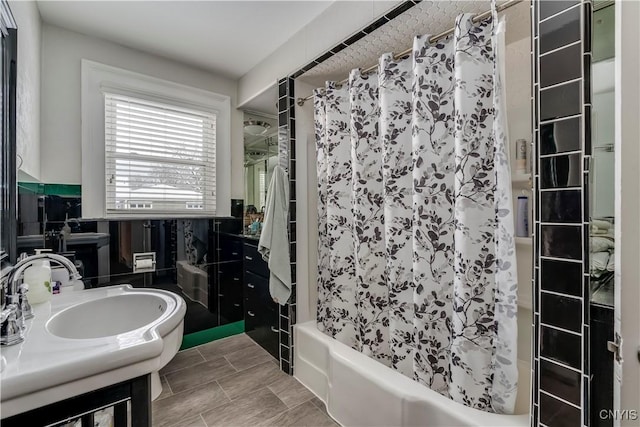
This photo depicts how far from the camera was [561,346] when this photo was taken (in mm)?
924

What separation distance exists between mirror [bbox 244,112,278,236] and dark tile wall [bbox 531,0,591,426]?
2.29m

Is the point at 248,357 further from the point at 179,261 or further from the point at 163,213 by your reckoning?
the point at 163,213

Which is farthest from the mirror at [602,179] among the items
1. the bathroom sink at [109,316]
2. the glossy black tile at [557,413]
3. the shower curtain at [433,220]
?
the bathroom sink at [109,316]

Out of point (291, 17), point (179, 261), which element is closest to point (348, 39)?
point (291, 17)

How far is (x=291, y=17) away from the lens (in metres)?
1.88

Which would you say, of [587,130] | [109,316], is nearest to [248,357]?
[109,316]

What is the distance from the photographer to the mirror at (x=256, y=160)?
2.89 m

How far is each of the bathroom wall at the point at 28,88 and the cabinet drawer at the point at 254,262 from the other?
1.51 meters

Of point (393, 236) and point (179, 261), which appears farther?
point (179, 261)

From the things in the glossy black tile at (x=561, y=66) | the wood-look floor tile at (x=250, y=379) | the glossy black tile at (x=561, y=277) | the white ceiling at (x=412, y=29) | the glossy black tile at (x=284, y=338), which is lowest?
the wood-look floor tile at (x=250, y=379)

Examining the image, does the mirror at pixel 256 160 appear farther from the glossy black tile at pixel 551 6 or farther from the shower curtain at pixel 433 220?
the glossy black tile at pixel 551 6

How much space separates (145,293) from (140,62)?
6.14 feet

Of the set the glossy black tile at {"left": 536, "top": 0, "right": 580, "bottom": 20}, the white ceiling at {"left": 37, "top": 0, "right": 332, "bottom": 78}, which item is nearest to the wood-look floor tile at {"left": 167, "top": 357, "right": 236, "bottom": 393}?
the white ceiling at {"left": 37, "top": 0, "right": 332, "bottom": 78}

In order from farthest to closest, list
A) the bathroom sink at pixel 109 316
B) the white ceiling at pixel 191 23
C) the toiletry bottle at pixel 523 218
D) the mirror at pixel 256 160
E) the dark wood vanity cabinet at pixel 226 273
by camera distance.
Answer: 1. the mirror at pixel 256 160
2. the dark wood vanity cabinet at pixel 226 273
3. the white ceiling at pixel 191 23
4. the toiletry bottle at pixel 523 218
5. the bathroom sink at pixel 109 316
